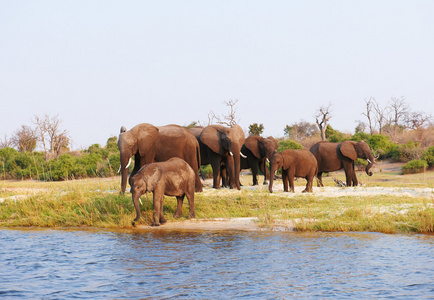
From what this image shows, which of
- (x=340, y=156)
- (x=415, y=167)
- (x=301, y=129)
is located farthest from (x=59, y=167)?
(x=301, y=129)

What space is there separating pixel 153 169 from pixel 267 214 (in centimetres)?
272

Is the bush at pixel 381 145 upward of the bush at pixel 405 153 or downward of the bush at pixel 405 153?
upward

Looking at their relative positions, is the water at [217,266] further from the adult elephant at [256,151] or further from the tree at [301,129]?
the tree at [301,129]

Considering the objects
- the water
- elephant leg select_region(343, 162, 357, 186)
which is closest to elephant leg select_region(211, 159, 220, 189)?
elephant leg select_region(343, 162, 357, 186)

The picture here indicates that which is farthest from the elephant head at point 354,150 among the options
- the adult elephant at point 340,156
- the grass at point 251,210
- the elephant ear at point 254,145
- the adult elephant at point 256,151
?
the grass at point 251,210

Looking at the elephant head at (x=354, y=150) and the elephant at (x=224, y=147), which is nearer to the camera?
the elephant at (x=224, y=147)

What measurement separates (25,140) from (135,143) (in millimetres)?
45244

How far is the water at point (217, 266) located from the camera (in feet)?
22.2

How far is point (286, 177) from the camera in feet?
54.5

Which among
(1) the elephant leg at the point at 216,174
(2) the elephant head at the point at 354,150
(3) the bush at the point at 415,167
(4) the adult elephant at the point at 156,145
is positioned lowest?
(3) the bush at the point at 415,167

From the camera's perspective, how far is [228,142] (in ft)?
53.9

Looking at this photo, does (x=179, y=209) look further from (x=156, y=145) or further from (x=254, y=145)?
(x=254, y=145)

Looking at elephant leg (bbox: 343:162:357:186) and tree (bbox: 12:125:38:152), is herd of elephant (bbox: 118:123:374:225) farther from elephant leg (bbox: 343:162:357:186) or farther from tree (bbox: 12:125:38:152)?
tree (bbox: 12:125:38:152)

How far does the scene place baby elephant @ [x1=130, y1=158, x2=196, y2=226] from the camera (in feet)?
37.1
